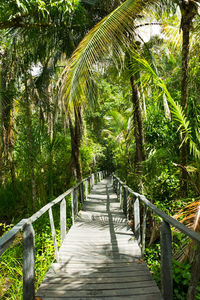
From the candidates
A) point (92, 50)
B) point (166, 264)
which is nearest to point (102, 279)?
point (166, 264)

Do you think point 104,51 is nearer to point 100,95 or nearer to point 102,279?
point 100,95

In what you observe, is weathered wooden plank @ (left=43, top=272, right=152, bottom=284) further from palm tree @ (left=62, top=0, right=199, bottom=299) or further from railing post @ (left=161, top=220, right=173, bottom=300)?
palm tree @ (left=62, top=0, right=199, bottom=299)

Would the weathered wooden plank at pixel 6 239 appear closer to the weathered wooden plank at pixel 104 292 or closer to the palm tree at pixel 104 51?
the weathered wooden plank at pixel 104 292

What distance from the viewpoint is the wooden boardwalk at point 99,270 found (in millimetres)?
2311

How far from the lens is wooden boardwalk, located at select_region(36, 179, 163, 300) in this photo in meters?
2.31

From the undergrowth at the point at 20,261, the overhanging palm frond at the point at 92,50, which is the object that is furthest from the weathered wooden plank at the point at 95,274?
the overhanging palm frond at the point at 92,50

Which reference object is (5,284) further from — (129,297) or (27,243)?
(129,297)

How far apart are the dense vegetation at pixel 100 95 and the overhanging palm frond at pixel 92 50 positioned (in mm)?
16

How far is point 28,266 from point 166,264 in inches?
51.0

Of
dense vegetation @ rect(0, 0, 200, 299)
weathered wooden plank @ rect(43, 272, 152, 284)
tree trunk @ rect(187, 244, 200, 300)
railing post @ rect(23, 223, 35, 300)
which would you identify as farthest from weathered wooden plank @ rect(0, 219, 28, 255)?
tree trunk @ rect(187, 244, 200, 300)

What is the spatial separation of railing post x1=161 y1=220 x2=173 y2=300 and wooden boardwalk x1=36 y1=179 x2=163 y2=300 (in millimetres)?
230

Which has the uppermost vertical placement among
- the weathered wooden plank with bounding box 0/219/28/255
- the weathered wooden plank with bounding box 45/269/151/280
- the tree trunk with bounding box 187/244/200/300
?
the weathered wooden plank with bounding box 0/219/28/255

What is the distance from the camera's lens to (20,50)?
20.7ft

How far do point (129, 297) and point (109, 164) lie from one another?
23665mm
